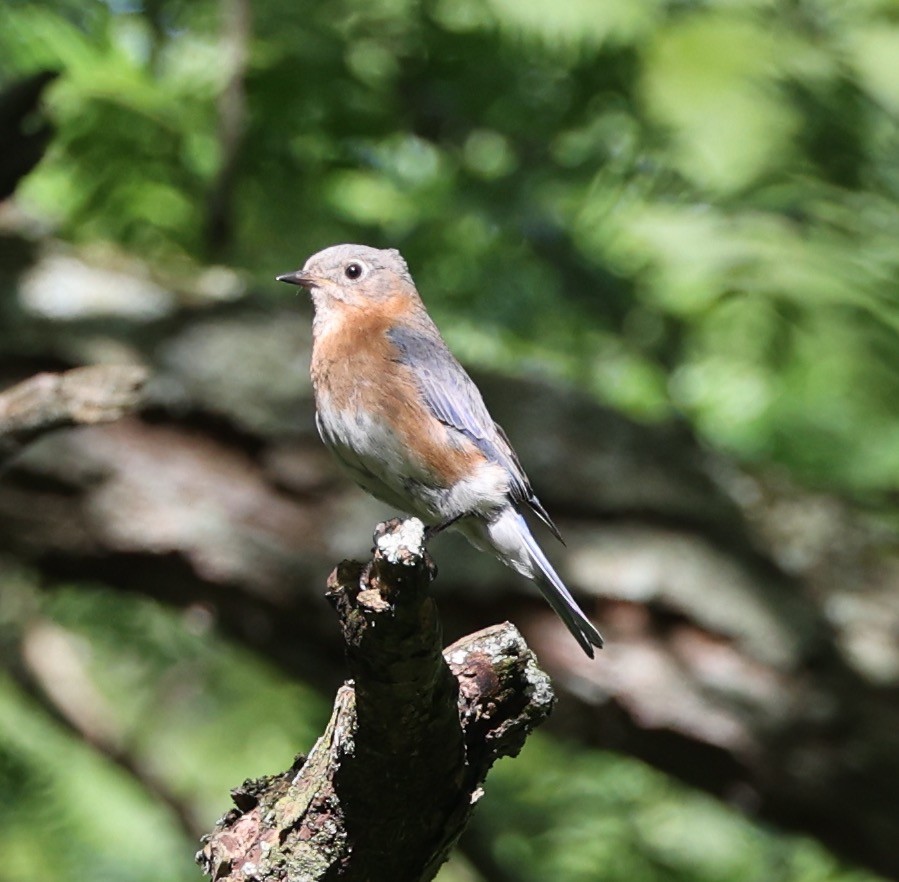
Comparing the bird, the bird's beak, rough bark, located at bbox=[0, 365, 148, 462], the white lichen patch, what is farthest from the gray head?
the white lichen patch

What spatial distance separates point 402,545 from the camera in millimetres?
2441

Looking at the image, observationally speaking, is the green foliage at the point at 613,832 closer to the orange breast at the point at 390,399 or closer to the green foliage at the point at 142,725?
the green foliage at the point at 142,725

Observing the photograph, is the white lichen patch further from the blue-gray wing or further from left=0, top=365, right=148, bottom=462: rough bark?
the blue-gray wing

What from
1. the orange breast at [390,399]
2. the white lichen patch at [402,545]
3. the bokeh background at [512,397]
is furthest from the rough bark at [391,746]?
the bokeh background at [512,397]

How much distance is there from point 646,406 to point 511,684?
3654 mm

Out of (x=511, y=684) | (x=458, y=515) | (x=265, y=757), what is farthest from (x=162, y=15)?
(x=511, y=684)

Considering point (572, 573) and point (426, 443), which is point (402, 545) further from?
point (572, 573)

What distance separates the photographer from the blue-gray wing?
4.23 m

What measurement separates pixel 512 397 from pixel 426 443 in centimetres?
157

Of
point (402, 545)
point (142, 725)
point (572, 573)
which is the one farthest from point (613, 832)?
point (402, 545)

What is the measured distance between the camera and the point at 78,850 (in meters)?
4.70

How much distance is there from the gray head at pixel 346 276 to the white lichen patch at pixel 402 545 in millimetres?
2404

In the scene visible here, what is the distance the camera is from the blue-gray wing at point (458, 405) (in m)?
4.23

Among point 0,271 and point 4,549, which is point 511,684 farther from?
point 0,271
